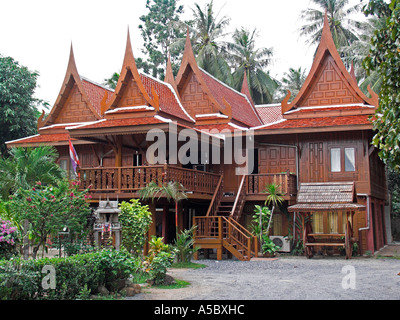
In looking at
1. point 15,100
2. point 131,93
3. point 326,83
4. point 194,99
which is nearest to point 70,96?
point 15,100

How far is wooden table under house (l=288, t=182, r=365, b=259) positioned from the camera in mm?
18172

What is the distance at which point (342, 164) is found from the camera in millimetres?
20875

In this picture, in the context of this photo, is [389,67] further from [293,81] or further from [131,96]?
[293,81]

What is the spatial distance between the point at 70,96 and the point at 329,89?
1170 centimetres

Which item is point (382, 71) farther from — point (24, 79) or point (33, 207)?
point (24, 79)

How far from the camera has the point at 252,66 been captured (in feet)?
145

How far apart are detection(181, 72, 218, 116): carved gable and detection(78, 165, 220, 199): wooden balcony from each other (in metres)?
4.76

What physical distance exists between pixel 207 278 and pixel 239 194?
23.0ft

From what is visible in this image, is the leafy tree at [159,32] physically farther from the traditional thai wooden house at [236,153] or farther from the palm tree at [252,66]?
the traditional thai wooden house at [236,153]

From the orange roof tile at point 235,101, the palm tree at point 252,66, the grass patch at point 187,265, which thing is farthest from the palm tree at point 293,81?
the grass patch at point 187,265

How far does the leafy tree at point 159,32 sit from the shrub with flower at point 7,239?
33657 mm

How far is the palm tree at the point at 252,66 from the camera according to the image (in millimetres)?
42906
